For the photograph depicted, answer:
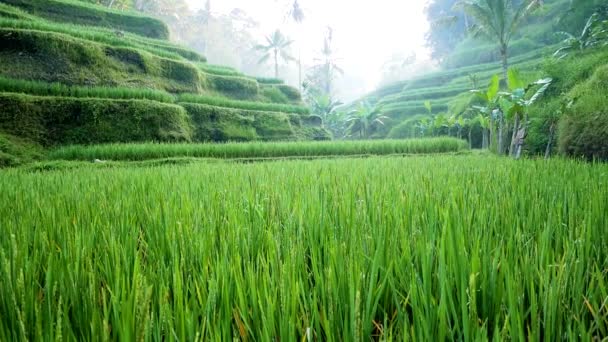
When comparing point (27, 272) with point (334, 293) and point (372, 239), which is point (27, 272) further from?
point (372, 239)

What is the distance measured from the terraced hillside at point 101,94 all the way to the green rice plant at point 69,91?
14 mm

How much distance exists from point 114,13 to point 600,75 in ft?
44.2

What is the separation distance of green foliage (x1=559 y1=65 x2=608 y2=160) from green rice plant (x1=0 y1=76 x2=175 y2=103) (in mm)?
6998

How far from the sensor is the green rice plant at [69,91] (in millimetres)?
5199

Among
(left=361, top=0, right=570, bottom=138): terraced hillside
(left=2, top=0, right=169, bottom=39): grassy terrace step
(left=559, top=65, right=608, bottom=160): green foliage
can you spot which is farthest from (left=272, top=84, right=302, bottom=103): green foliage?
(left=559, top=65, right=608, bottom=160): green foliage

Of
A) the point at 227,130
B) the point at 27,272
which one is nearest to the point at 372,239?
the point at 27,272

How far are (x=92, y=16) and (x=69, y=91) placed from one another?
23.0ft

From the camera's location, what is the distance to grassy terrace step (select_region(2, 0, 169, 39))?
9547 millimetres

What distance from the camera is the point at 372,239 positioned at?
2.48 feet

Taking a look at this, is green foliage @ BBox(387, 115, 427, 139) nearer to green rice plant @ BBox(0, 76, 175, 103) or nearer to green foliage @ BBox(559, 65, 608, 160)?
green foliage @ BBox(559, 65, 608, 160)

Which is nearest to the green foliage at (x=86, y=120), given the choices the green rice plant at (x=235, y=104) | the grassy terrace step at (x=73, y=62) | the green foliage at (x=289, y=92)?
the green rice plant at (x=235, y=104)

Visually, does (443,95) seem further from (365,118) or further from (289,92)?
(289,92)

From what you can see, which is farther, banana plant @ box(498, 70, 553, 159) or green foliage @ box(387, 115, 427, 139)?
green foliage @ box(387, 115, 427, 139)

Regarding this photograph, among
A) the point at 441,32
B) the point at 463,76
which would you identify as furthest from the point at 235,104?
the point at 441,32
